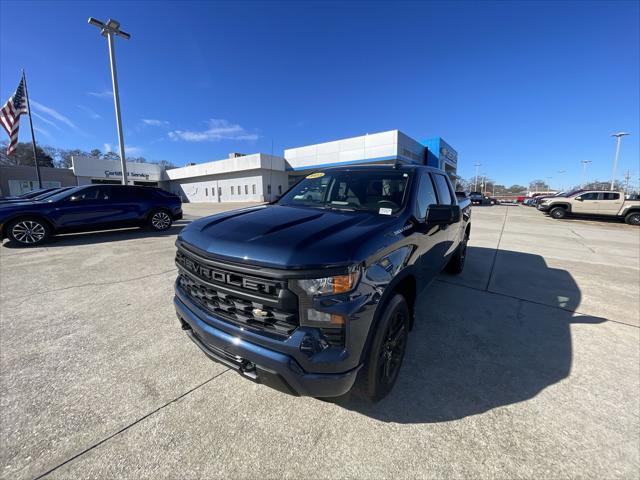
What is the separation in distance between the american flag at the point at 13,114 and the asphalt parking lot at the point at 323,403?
17.1 meters

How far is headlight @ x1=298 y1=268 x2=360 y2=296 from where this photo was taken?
61.6 inches

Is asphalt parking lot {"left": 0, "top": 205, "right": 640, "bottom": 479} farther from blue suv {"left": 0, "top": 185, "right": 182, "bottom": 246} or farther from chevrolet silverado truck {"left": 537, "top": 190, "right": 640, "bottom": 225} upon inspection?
chevrolet silverado truck {"left": 537, "top": 190, "right": 640, "bottom": 225}

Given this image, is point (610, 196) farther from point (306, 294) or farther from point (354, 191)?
point (306, 294)

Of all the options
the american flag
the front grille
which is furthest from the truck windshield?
the american flag

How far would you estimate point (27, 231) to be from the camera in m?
6.87

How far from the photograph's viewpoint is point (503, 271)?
17.8 ft

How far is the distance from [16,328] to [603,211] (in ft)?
76.1

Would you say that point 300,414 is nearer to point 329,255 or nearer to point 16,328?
point 329,255

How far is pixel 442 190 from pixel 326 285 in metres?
2.88

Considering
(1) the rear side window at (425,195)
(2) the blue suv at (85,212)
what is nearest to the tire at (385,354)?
(1) the rear side window at (425,195)

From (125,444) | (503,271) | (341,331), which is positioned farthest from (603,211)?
(125,444)

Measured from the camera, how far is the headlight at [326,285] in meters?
1.56

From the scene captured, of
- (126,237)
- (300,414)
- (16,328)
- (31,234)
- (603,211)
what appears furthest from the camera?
(603,211)

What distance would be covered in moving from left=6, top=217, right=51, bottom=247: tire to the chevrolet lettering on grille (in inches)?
308
